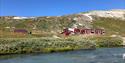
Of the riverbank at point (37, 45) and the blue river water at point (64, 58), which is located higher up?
the riverbank at point (37, 45)

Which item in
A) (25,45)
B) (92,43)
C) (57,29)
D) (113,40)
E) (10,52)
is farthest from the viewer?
(57,29)

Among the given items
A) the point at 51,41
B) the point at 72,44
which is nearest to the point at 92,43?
the point at 72,44

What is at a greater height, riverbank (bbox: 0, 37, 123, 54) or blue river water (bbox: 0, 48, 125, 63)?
riverbank (bbox: 0, 37, 123, 54)

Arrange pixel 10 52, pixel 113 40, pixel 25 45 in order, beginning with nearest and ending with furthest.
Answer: pixel 10 52 → pixel 25 45 → pixel 113 40

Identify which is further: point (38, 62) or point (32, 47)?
point (32, 47)

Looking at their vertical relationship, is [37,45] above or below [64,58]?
above

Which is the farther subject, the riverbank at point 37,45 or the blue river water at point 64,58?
the riverbank at point 37,45

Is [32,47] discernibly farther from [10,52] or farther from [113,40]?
[113,40]

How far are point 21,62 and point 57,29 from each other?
450 ft

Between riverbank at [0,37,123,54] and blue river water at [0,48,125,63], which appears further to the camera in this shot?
riverbank at [0,37,123,54]

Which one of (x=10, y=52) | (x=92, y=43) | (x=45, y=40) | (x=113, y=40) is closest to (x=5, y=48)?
(x=10, y=52)

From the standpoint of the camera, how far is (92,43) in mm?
103562

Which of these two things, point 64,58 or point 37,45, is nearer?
point 64,58

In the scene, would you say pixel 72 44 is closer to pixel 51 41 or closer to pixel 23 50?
pixel 51 41
